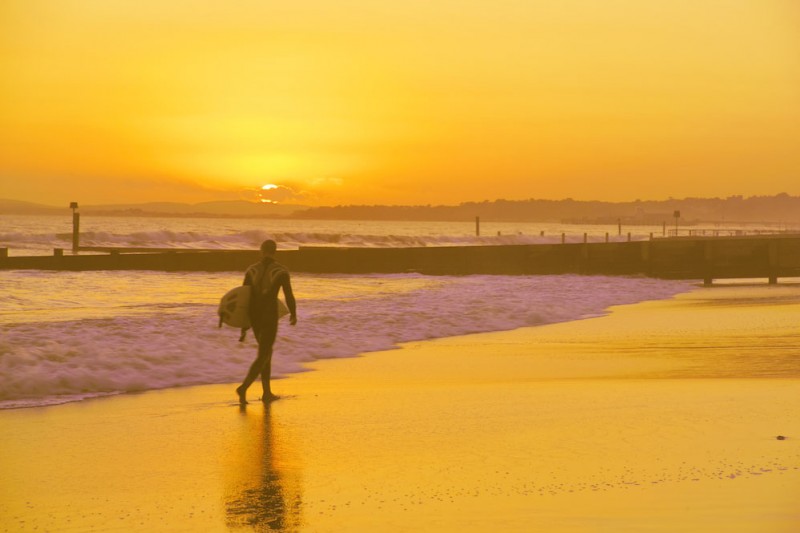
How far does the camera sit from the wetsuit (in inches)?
436

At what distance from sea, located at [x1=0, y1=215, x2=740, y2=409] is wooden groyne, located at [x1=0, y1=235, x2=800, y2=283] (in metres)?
1.38

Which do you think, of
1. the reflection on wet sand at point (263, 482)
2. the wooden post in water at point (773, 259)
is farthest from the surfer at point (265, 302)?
the wooden post in water at point (773, 259)

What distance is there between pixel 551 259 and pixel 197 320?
28.3 metres

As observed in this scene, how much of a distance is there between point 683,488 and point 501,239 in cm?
Result: 8962

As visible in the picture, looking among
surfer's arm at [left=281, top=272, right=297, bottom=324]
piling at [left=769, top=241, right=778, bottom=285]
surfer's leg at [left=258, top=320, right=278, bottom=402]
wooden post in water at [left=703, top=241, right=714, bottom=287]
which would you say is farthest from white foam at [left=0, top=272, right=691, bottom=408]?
piling at [left=769, top=241, right=778, bottom=285]

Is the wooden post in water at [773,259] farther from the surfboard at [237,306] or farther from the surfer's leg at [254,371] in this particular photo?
the surfboard at [237,306]

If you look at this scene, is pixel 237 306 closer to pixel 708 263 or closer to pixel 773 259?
pixel 708 263

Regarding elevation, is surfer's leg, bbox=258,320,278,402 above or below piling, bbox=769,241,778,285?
below

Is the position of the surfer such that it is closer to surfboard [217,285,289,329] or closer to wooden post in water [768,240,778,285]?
surfboard [217,285,289,329]

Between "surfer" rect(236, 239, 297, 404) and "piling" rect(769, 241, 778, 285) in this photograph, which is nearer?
"surfer" rect(236, 239, 297, 404)

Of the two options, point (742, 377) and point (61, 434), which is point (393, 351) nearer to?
point (742, 377)

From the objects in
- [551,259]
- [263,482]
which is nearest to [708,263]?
[551,259]

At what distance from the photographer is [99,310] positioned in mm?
20500

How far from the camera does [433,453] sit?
26.6ft
